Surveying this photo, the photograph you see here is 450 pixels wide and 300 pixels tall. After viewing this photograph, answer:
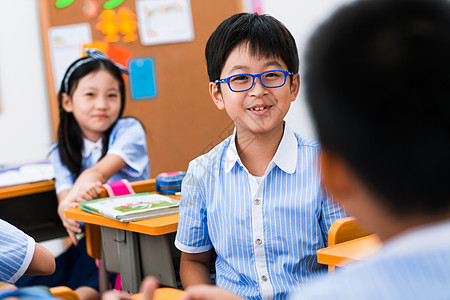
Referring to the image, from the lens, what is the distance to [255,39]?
153 cm

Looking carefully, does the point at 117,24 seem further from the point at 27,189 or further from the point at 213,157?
the point at 213,157

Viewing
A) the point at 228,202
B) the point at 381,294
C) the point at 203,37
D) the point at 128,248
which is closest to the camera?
A: the point at 381,294

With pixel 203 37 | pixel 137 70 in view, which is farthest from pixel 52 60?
pixel 203 37

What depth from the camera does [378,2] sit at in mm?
511

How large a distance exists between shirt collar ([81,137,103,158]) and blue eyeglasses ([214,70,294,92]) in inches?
47.4

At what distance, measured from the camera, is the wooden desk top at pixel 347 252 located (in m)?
1.09

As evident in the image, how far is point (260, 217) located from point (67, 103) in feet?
5.04

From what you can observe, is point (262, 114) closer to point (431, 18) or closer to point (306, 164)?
point (306, 164)

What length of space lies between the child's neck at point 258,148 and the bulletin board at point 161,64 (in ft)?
7.75

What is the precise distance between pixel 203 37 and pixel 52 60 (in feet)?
3.60

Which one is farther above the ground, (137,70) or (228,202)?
(137,70)

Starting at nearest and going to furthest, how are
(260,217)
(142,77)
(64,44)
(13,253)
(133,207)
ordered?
(13,253) < (260,217) < (133,207) < (64,44) < (142,77)

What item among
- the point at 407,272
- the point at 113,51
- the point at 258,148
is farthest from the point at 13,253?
the point at 113,51

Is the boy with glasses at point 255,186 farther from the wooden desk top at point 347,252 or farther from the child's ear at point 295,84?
the wooden desk top at point 347,252
